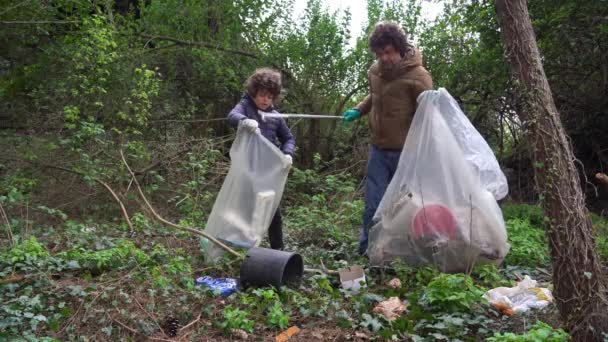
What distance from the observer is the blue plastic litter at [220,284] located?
3.31 metres

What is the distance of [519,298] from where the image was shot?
10.6 ft

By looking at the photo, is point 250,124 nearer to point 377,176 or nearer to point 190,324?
point 377,176

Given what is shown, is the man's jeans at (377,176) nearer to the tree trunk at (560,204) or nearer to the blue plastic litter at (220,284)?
the blue plastic litter at (220,284)

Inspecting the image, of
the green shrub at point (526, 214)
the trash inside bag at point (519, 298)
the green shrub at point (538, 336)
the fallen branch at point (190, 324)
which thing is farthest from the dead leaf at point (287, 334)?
the green shrub at point (526, 214)

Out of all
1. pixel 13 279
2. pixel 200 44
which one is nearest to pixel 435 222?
pixel 13 279

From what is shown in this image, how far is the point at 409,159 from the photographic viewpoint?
387 centimetres

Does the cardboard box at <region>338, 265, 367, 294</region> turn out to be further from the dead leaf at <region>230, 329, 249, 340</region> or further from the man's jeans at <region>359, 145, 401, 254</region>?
the dead leaf at <region>230, 329, 249, 340</region>

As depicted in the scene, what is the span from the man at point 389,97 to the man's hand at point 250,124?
0.93 m

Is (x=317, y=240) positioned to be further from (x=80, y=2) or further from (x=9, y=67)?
(x=9, y=67)

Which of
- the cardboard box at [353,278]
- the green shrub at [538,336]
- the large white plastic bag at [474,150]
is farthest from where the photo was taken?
the large white plastic bag at [474,150]

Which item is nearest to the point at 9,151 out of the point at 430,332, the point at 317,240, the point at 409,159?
the point at 317,240

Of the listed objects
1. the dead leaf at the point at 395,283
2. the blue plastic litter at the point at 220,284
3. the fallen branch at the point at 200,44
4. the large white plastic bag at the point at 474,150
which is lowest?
the blue plastic litter at the point at 220,284

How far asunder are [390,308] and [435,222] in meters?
0.75

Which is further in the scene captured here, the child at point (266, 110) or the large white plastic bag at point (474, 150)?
the child at point (266, 110)
